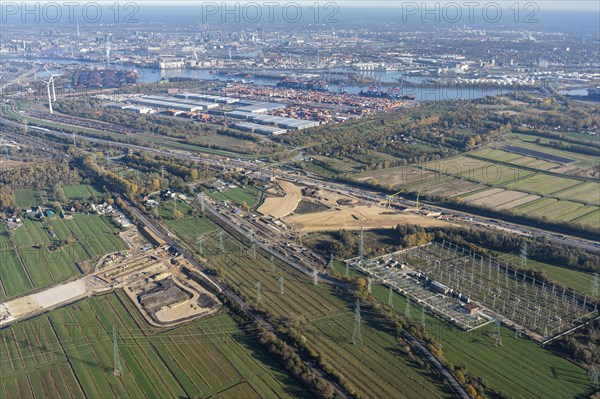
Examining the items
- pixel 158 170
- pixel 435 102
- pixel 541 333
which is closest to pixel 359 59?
pixel 435 102

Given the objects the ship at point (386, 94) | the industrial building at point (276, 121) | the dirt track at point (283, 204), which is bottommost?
the dirt track at point (283, 204)

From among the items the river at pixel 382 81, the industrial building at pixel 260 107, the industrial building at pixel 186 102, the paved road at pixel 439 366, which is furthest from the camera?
the river at pixel 382 81

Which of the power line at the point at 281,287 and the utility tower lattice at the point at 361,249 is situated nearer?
the power line at the point at 281,287

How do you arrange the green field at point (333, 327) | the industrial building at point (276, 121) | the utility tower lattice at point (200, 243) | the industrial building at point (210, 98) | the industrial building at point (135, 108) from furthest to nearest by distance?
the industrial building at point (210, 98), the industrial building at point (135, 108), the industrial building at point (276, 121), the utility tower lattice at point (200, 243), the green field at point (333, 327)

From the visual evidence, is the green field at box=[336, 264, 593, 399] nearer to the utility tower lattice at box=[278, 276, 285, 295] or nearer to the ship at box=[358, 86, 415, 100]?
the utility tower lattice at box=[278, 276, 285, 295]

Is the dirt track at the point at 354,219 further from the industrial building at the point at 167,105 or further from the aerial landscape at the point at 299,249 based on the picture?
the industrial building at the point at 167,105

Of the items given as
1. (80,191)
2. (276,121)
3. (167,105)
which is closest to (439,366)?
(80,191)

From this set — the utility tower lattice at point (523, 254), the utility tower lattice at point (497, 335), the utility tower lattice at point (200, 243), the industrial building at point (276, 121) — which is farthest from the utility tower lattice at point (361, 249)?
the industrial building at point (276, 121)

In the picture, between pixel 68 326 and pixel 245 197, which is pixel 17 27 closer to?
pixel 245 197
